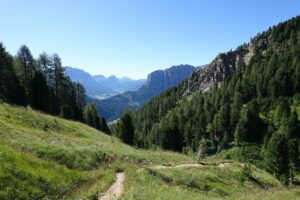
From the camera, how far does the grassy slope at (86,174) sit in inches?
647

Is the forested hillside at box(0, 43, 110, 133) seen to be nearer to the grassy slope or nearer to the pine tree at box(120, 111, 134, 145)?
the pine tree at box(120, 111, 134, 145)

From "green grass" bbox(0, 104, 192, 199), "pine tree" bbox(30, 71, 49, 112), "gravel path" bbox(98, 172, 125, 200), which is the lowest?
"gravel path" bbox(98, 172, 125, 200)

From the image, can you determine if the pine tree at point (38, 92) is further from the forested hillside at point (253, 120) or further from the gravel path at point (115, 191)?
the gravel path at point (115, 191)

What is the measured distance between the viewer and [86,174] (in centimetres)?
2148

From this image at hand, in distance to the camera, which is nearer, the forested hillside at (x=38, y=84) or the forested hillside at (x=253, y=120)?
the forested hillside at (x=38, y=84)

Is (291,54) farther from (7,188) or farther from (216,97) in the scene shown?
(7,188)

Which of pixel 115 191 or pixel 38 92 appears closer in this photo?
pixel 115 191

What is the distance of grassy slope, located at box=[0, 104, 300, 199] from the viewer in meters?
16.4

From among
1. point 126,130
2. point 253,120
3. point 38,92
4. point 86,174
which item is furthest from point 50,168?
point 253,120

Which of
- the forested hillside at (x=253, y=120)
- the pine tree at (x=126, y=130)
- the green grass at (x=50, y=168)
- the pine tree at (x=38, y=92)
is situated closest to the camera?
the green grass at (x=50, y=168)

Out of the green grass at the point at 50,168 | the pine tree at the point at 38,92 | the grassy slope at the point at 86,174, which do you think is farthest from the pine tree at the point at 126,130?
the green grass at the point at 50,168

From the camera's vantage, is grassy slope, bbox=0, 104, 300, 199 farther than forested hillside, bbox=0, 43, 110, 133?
No

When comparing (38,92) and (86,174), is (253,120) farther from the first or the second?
(86,174)

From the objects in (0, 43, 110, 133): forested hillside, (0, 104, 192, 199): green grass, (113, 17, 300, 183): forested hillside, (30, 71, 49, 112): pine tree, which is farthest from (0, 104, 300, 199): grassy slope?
(113, 17, 300, 183): forested hillside
